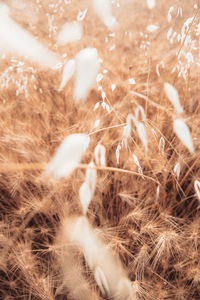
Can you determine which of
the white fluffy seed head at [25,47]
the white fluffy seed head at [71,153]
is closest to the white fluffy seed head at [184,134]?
the white fluffy seed head at [71,153]

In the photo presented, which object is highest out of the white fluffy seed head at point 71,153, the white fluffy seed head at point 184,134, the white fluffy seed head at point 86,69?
the white fluffy seed head at point 86,69

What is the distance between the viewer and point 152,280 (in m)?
0.53

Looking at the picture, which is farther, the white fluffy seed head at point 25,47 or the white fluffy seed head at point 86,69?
the white fluffy seed head at point 25,47

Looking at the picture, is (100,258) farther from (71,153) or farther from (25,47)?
(25,47)

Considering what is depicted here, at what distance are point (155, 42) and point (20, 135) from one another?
0.86 m

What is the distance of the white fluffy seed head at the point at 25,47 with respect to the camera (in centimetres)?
93

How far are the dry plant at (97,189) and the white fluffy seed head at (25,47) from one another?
0.02 m

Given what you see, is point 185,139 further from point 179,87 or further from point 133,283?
point 179,87

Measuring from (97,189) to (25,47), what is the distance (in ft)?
2.24

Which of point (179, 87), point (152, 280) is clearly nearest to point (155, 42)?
point (179, 87)

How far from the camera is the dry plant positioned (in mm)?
450

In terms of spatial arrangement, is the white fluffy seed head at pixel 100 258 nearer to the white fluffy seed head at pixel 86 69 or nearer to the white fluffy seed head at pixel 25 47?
the white fluffy seed head at pixel 86 69

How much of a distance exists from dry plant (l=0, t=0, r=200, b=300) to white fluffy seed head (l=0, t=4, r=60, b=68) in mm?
17

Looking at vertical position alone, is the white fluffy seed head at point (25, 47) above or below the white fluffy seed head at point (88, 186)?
above
